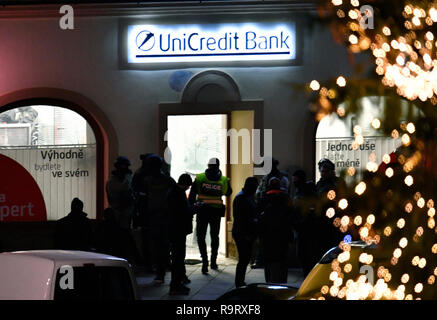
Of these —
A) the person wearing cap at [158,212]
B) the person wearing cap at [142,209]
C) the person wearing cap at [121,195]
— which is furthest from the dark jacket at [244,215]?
the person wearing cap at [121,195]

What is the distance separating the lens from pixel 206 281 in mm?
13555

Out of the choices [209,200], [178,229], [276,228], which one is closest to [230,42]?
[209,200]

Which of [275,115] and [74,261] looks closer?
[74,261]

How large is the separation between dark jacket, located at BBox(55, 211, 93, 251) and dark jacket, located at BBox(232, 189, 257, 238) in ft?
6.90

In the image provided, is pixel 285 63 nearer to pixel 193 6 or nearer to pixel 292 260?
pixel 193 6

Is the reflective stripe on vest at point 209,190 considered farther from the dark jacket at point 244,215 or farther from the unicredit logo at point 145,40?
the unicredit logo at point 145,40

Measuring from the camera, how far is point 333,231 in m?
12.4

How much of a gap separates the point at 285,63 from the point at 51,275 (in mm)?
8871

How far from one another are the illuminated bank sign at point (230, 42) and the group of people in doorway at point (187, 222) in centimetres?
214

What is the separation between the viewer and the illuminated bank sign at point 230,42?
50.9 ft

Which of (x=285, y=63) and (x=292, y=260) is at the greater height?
(x=285, y=63)

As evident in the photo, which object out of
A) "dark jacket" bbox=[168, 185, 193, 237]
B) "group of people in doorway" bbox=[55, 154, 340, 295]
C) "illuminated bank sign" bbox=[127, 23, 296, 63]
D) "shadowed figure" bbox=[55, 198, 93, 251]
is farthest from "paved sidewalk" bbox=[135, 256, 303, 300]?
"illuminated bank sign" bbox=[127, 23, 296, 63]

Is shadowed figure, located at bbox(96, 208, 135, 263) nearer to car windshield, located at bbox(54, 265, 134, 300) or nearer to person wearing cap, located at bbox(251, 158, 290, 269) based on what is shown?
person wearing cap, located at bbox(251, 158, 290, 269)
